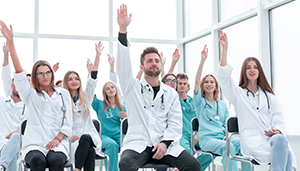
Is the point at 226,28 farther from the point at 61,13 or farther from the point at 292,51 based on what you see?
the point at 61,13

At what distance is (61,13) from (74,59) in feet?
3.14

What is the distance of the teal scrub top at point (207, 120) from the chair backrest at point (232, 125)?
46 centimetres

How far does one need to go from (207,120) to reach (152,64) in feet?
4.10

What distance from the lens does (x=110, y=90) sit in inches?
175

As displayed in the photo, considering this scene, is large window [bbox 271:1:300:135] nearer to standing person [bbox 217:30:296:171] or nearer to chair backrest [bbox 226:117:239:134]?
standing person [bbox 217:30:296:171]

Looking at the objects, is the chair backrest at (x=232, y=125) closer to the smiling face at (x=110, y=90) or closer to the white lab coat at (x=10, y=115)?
the smiling face at (x=110, y=90)

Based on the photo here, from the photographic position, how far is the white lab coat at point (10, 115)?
4.01 metres

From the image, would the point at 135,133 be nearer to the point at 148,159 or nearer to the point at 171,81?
the point at 148,159

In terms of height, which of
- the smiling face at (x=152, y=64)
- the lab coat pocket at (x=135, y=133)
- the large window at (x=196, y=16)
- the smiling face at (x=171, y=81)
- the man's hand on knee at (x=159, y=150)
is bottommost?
the man's hand on knee at (x=159, y=150)

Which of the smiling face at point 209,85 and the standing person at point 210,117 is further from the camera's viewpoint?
the smiling face at point 209,85

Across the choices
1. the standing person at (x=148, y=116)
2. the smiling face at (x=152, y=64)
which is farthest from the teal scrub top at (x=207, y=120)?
the smiling face at (x=152, y=64)

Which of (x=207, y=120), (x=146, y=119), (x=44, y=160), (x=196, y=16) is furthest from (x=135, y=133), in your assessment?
(x=196, y=16)

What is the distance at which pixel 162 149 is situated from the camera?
2506 millimetres

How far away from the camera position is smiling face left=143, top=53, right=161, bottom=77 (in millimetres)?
2717
